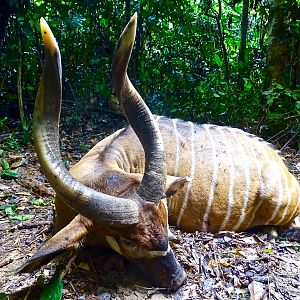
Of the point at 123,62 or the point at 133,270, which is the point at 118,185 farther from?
the point at 123,62

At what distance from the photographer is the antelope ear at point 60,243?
8.41 ft

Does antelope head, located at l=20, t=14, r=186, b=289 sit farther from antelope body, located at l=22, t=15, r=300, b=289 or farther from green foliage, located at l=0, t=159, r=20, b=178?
green foliage, located at l=0, t=159, r=20, b=178

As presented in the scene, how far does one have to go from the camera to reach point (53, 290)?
8.96ft

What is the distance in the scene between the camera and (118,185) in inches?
119

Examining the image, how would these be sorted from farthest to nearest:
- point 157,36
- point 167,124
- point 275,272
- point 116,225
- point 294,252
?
point 157,36, point 167,124, point 294,252, point 275,272, point 116,225

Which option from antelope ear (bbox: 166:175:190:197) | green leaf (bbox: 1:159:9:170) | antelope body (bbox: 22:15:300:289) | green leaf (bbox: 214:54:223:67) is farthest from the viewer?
green leaf (bbox: 214:54:223:67)

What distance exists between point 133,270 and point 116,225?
0.50 meters

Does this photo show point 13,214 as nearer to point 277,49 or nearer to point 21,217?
point 21,217

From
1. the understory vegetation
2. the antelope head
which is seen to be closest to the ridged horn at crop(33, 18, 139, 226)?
the antelope head

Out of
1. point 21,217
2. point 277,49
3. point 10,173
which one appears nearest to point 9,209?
point 21,217

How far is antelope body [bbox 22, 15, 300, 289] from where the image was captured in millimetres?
2549

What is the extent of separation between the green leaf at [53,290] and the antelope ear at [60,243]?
0.18 meters

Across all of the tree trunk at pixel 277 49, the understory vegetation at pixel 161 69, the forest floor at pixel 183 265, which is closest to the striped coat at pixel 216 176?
the forest floor at pixel 183 265

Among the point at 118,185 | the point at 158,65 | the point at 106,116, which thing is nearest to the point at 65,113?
the point at 106,116
